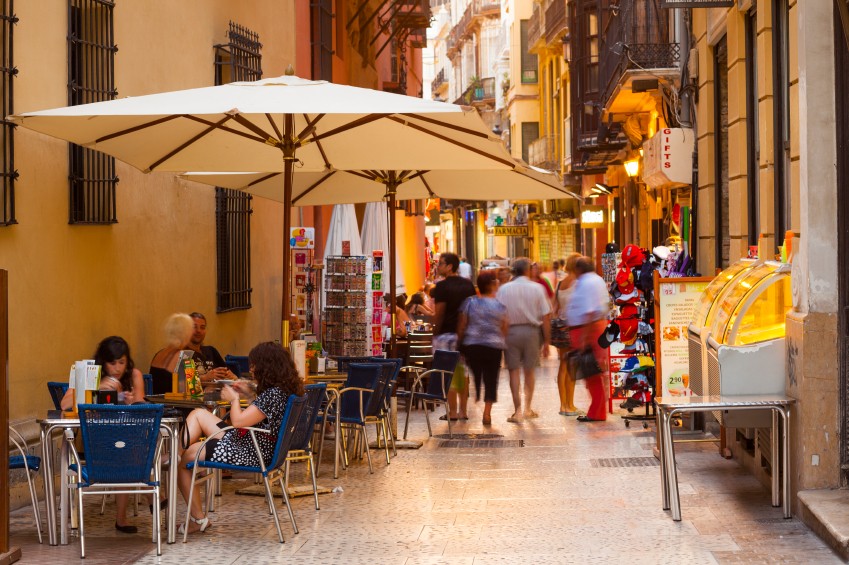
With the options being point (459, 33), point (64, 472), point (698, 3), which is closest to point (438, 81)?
point (459, 33)

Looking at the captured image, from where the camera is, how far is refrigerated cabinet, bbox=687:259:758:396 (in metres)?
10.4

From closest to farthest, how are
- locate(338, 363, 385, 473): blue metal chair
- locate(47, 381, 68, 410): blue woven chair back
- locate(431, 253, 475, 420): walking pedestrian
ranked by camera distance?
locate(47, 381, 68, 410): blue woven chair back < locate(338, 363, 385, 473): blue metal chair < locate(431, 253, 475, 420): walking pedestrian

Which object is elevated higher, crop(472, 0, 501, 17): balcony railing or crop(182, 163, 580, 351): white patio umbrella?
crop(472, 0, 501, 17): balcony railing

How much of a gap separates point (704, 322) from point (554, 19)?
3120cm

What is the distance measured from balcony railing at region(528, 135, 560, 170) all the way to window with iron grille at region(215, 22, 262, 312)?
93.7ft

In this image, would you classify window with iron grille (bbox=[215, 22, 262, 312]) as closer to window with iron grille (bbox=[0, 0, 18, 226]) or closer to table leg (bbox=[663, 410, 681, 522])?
window with iron grille (bbox=[0, 0, 18, 226])

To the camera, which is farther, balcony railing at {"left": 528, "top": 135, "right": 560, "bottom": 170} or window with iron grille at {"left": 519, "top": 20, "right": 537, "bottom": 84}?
window with iron grille at {"left": 519, "top": 20, "right": 537, "bottom": 84}

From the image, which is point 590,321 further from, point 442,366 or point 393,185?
point 393,185

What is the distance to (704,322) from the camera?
1092 cm

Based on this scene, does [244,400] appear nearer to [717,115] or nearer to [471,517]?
[471,517]

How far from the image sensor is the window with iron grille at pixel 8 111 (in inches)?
381

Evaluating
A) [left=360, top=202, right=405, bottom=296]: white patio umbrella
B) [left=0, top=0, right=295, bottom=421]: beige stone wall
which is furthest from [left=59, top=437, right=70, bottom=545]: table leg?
[left=360, top=202, right=405, bottom=296]: white patio umbrella

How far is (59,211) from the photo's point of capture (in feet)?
34.9

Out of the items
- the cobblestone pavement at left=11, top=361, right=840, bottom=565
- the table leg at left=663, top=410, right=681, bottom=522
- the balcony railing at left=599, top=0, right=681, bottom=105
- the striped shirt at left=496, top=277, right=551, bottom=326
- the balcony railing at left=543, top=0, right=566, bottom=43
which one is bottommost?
the cobblestone pavement at left=11, top=361, right=840, bottom=565
